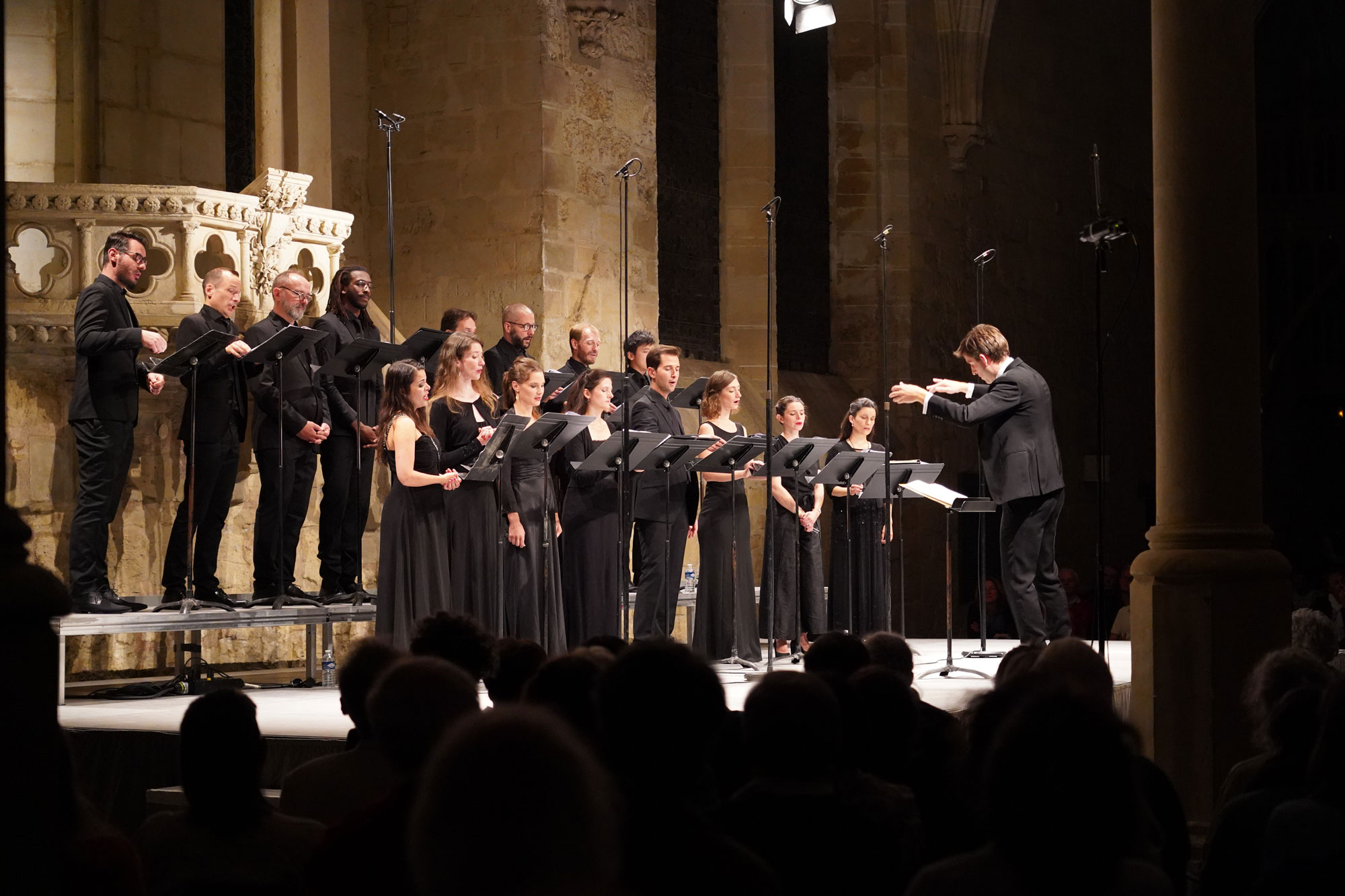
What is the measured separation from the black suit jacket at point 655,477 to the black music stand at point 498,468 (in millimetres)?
886

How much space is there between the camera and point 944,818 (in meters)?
3.29

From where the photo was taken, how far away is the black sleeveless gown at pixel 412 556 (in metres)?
7.48

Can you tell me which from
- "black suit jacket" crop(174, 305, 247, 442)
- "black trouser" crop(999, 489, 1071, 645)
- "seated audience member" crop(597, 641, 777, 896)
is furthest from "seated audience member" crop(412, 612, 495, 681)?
"black trouser" crop(999, 489, 1071, 645)

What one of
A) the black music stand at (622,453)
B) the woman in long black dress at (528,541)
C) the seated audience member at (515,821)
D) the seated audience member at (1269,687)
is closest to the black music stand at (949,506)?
the black music stand at (622,453)

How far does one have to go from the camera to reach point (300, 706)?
695 centimetres

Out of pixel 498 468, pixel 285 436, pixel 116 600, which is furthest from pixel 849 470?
pixel 116 600

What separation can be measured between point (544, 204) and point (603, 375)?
11.9 feet

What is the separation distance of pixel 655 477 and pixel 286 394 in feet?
6.34

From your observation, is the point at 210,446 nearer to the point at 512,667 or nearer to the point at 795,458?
the point at 795,458

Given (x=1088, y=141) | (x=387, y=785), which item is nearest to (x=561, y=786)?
(x=387, y=785)

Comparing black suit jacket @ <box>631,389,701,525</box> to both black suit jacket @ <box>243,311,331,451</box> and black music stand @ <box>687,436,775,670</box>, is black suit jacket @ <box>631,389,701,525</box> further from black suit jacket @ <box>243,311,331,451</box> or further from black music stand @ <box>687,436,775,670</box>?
black suit jacket @ <box>243,311,331,451</box>

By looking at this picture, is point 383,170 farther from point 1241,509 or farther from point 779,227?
point 1241,509

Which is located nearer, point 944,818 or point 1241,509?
point 944,818

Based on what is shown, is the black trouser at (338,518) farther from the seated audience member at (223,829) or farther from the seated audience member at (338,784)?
the seated audience member at (223,829)
